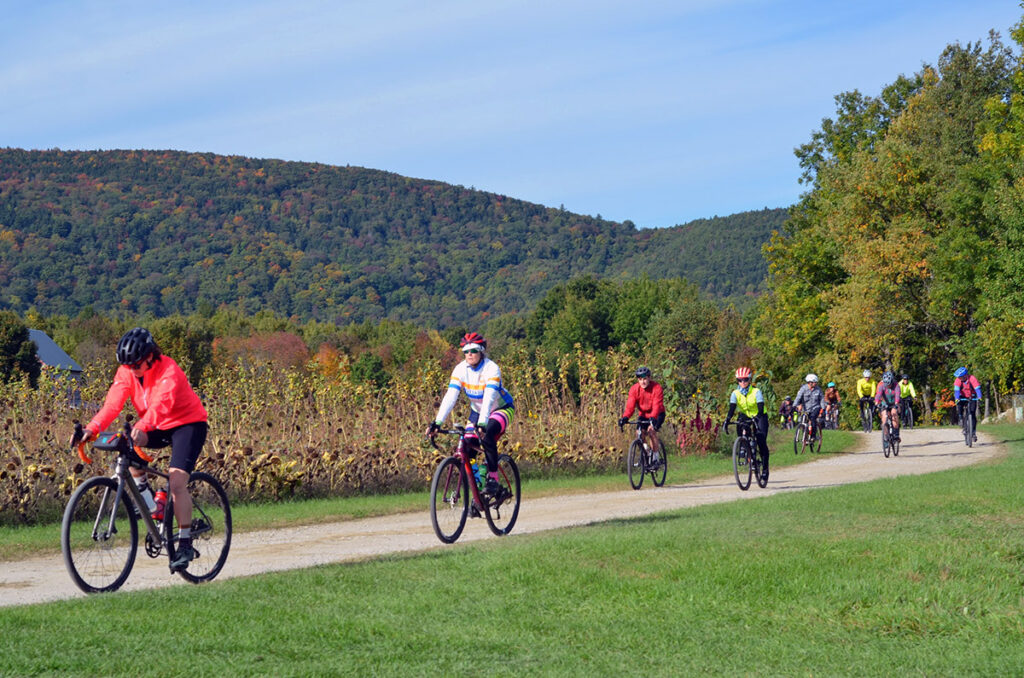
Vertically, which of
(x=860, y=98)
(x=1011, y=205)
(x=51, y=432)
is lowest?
(x=51, y=432)

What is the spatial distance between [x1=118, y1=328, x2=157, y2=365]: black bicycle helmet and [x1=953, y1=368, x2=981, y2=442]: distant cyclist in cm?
2269

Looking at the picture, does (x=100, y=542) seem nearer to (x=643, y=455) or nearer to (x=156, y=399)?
(x=156, y=399)

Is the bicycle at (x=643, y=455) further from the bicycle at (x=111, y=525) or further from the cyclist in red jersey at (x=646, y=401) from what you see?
the bicycle at (x=111, y=525)

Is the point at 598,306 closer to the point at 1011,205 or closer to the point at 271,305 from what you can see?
the point at 271,305

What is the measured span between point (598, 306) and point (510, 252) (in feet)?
287

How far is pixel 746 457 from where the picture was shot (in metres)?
18.4

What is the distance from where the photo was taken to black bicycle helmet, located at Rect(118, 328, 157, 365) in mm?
8406

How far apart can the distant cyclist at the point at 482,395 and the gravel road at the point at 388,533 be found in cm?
99

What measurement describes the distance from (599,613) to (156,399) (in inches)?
136

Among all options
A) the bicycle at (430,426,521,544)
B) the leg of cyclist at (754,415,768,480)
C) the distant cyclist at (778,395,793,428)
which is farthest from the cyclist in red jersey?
the distant cyclist at (778,395,793,428)

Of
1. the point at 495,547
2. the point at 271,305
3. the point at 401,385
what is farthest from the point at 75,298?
the point at 495,547

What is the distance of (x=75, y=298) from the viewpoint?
149m

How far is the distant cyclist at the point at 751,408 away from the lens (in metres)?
18.4

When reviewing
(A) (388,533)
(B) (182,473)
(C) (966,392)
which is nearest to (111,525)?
(B) (182,473)
